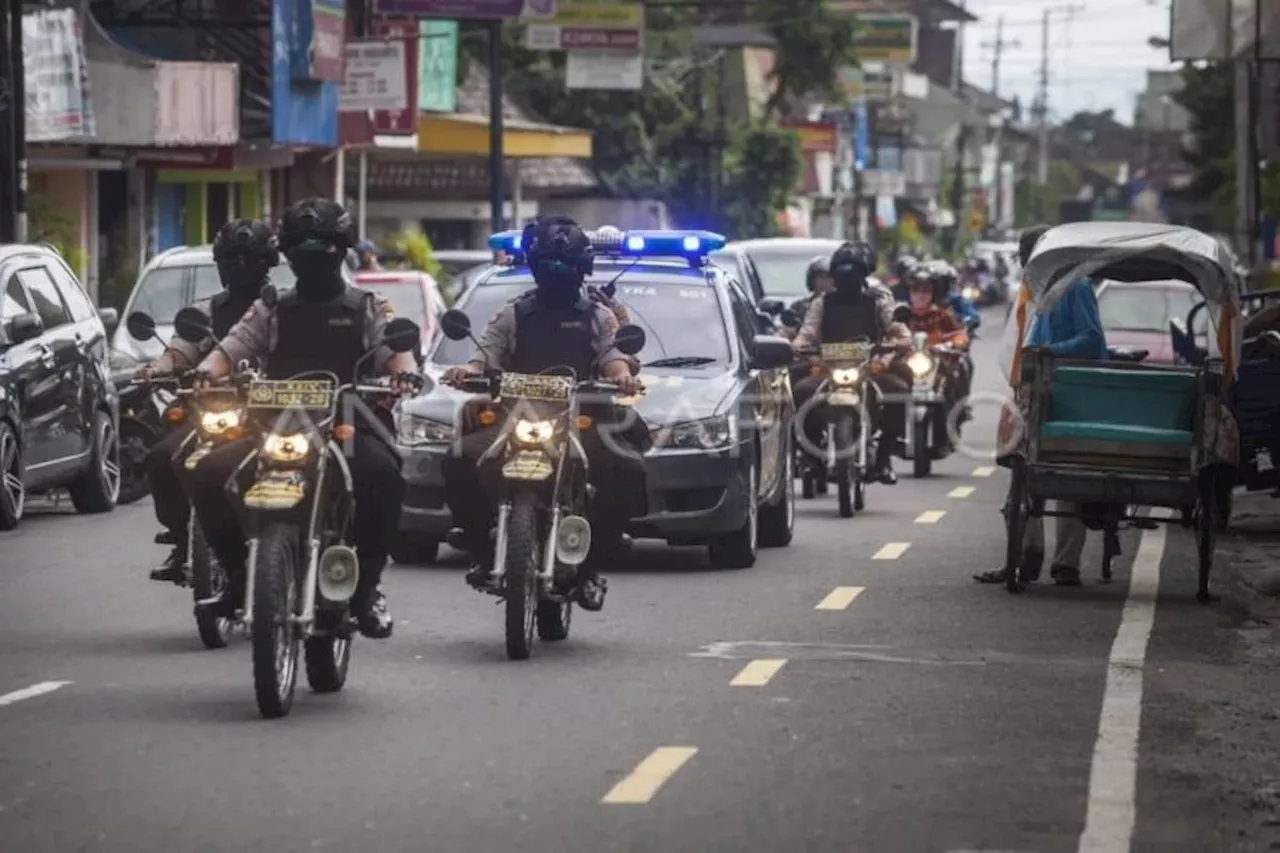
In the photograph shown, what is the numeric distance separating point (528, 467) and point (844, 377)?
354 inches

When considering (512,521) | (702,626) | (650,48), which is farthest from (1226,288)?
(650,48)

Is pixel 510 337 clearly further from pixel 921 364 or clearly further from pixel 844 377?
pixel 921 364

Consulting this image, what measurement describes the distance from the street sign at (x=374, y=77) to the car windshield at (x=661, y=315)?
25.5m

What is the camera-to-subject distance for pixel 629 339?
12867mm

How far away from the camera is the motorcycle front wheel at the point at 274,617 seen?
1045 cm

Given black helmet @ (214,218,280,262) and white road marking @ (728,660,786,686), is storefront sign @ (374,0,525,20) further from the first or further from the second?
white road marking @ (728,660,786,686)

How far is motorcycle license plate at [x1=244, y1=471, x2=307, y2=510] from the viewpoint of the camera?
10680 millimetres

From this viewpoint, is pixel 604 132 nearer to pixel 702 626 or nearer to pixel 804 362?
pixel 804 362

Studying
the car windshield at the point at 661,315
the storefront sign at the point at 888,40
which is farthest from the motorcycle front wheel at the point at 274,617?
the storefront sign at the point at 888,40

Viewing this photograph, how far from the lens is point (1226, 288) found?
1669 cm

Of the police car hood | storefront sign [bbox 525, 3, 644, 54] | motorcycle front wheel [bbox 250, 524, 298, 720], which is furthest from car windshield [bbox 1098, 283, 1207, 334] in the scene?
storefront sign [bbox 525, 3, 644, 54]

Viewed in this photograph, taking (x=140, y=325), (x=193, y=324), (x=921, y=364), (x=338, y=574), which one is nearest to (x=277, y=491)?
(x=338, y=574)

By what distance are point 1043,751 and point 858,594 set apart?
5.38 meters

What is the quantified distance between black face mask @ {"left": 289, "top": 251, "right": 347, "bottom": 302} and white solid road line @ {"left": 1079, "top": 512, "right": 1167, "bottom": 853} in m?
3.18
